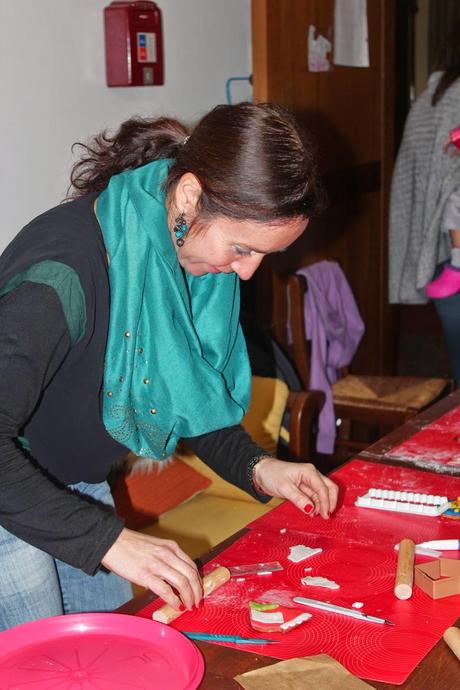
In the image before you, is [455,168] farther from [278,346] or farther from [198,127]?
[198,127]

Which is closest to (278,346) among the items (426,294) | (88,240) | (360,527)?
(426,294)

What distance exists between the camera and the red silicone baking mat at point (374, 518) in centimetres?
151

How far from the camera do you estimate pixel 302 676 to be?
1.11 meters

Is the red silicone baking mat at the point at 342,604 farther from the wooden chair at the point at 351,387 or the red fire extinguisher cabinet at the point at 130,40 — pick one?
A: the wooden chair at the point at 351,387

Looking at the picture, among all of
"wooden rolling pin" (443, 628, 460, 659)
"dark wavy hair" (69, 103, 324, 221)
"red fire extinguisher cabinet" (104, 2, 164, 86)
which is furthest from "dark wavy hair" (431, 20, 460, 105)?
"wooden rolling pin" (443, 628, 460, 659)

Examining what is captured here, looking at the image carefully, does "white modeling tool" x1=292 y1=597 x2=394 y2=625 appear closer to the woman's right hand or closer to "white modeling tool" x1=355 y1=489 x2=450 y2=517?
the woman's right hand

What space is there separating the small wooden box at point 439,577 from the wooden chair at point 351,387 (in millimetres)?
1952

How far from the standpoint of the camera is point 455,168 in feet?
10.2

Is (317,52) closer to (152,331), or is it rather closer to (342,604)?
(152,331)

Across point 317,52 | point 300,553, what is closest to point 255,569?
point 300,553

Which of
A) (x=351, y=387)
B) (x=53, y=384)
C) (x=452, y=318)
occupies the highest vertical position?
(x=53, y=384)

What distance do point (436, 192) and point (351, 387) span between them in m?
0.77

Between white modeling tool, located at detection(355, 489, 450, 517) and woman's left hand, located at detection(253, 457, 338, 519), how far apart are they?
0.26ft

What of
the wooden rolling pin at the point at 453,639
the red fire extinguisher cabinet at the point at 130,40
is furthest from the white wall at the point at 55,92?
the wooden rolling pin at the point at 453,639
